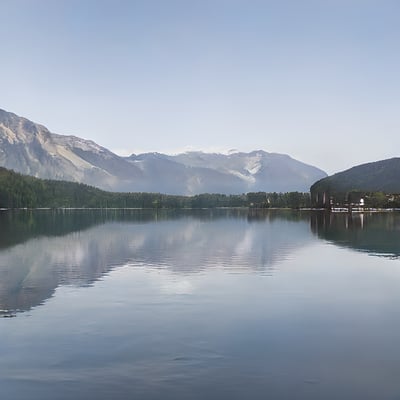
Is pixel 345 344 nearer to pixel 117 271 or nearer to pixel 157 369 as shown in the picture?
pixel 157 369

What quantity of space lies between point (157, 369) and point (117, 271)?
36.0 m

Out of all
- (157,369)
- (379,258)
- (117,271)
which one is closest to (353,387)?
(157,369)

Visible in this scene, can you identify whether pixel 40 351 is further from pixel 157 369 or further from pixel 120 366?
pixel 157 369

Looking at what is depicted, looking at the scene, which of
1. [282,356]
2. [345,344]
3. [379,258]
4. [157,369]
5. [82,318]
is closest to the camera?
[157,369]

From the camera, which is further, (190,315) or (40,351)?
(190,315)

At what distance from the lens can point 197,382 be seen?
74.8ft

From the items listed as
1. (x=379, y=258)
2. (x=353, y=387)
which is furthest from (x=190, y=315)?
(x=379, y=258)

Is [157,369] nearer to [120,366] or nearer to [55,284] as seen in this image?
[120,366]

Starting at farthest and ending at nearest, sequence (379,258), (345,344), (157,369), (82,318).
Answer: (379,258) → (82,318) → (345,344) → (157,369)

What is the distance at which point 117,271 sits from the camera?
59.7 m

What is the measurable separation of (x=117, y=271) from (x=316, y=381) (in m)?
39.4

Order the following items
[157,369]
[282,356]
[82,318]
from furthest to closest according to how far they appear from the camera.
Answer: [82,318] → [282,356] → [157,369]

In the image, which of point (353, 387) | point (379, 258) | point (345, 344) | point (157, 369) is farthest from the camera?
point (379, 258)

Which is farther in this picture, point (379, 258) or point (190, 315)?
point (379, 258)
